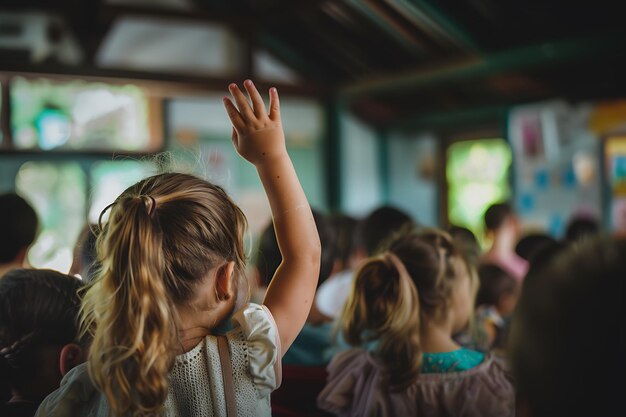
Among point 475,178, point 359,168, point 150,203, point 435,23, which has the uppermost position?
point 435,23

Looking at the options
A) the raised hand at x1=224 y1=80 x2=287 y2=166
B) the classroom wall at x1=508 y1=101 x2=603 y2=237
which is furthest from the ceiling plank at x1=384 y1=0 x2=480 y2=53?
the raised hand at x1=224 y1=80 x2=287 y2=166

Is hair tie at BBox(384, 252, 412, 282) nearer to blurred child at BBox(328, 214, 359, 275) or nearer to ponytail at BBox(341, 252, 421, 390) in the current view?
ponytail at BBox(341, 252, 421, 390)

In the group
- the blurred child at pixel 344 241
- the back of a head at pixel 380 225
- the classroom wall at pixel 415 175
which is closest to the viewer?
the back of a head at pixel 380 225

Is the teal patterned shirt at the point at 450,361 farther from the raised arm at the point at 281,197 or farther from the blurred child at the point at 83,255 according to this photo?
the blurred child at the point at 83,255

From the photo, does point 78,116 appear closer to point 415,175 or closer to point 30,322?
point 415,175

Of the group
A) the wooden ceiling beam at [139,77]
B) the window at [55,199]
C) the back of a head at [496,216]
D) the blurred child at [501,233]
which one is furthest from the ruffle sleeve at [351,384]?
the wooden ceiling beam at [139,77]

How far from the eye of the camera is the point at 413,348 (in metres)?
1.61

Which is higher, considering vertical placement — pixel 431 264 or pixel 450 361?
pixel 431 264

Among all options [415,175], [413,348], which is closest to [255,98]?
[413,348]

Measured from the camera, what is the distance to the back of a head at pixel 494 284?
9.64ft

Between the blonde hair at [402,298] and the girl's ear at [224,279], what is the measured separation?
0.60 metres

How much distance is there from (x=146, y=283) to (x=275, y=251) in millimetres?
1247

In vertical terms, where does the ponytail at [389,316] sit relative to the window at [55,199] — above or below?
below

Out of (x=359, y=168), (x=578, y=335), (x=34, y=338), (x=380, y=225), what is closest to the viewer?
(x=578, y=335)
